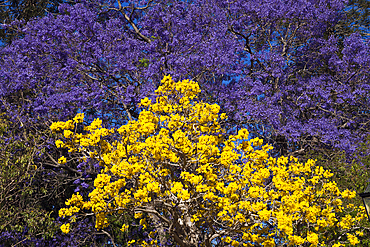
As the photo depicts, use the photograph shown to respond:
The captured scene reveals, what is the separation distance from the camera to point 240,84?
38.3 feet

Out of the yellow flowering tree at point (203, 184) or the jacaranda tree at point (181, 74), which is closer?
the yellow flowering tree at point (203, 184)

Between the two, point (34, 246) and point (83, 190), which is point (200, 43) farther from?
point (34, 246)

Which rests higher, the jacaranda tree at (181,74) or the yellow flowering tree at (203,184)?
the jacaranda tree at (181,74)

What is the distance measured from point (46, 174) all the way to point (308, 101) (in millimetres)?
8735

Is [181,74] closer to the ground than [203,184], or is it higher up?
higher up

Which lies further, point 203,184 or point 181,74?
point 181,74

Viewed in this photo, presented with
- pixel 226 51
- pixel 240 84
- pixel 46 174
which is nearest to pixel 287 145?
pixel 240 84

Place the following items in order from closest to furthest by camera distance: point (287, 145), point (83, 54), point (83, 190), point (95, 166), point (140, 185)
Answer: point (140, 185), point (95, 166), point (83, 54), point (83, 190), point (287, 145)

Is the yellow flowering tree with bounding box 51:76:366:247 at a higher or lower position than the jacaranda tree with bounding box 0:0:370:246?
lower

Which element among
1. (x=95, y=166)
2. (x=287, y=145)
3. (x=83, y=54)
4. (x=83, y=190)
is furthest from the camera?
(x=287, y=145)

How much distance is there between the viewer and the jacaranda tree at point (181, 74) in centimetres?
1087

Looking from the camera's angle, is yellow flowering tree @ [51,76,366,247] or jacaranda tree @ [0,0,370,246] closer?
yellow flowering tree @ [51,76,366,247]

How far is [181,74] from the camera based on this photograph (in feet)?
35.4

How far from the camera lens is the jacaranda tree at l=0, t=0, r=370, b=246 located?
35.7ft
